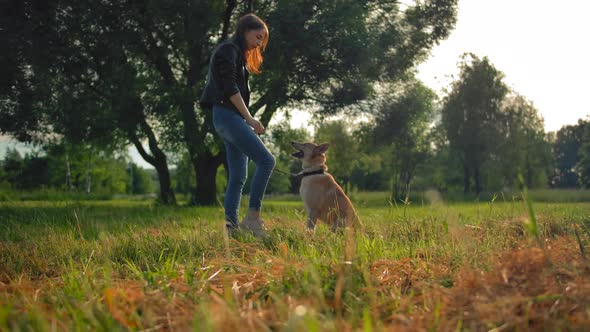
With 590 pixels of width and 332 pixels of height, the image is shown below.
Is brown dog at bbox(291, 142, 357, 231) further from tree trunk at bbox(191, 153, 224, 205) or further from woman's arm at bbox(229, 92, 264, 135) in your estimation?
tree trunk at bbox(191, 153, 224, 205)

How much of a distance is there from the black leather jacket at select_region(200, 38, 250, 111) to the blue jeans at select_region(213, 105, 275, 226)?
123 mm

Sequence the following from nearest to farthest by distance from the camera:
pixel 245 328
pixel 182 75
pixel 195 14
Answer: pixel 245 328 → pixel 195 14 → pixel 182 75

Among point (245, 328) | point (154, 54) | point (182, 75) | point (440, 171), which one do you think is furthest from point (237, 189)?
point (440, 171)

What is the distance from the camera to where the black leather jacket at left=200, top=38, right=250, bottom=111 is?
490 centimetres

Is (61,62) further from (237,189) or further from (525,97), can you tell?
(525,97)

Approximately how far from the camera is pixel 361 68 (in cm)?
1444

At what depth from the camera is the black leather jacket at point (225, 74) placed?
490 centimetres

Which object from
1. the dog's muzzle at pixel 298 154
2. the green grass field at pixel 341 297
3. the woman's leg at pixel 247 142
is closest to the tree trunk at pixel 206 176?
the dog's muzzle at pixel 298 154

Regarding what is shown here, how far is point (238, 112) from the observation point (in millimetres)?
5121

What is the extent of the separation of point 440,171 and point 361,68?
34873 mm

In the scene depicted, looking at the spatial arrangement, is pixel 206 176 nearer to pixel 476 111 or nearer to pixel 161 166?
pixel 161 166

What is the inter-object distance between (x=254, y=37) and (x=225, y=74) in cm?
62

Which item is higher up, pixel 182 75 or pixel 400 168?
pixel 182 75

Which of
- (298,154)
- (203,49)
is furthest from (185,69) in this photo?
(298,154)
